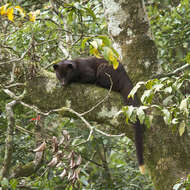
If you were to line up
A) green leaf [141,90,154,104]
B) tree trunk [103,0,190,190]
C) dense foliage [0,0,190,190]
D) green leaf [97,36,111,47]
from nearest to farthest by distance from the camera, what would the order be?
green leaf [97,36,111,47]
green leaf [141,90,154,104]
tree trunk [103,0,190,190]
dense foliage [0,0,190,190]

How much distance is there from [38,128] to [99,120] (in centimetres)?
91

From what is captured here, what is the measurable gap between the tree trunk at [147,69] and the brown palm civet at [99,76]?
11 cm

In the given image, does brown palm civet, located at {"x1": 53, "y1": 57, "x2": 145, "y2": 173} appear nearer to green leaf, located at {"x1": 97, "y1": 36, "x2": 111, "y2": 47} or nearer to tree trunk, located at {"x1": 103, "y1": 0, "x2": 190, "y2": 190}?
tree trunk, located at {"x1": 103, "y1": 0, "x2": 190, "y2": 190}

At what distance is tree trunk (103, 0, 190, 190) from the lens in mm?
2920

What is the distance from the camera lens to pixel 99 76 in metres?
4.66

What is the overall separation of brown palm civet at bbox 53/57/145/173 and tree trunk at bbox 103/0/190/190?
108mm

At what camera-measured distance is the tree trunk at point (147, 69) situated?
2.92 m

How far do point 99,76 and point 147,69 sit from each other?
1412 millimetres

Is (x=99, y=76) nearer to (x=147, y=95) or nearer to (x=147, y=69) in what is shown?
(x=147, y=69)

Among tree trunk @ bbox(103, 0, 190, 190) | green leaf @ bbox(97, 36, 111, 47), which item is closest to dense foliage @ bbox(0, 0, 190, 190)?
tree trunk @ bbox(103, 0, 190, 190)

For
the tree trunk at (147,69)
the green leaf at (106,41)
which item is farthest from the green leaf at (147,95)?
the tree trunk at (147,69)

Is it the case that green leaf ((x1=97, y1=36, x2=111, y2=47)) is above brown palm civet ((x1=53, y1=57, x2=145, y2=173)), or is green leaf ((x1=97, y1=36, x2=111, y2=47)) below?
above

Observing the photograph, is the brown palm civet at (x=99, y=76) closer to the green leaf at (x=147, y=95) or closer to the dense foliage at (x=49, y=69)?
the dense foliage at (x=49, y=69)

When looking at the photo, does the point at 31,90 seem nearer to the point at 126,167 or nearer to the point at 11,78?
the point at 11,78
